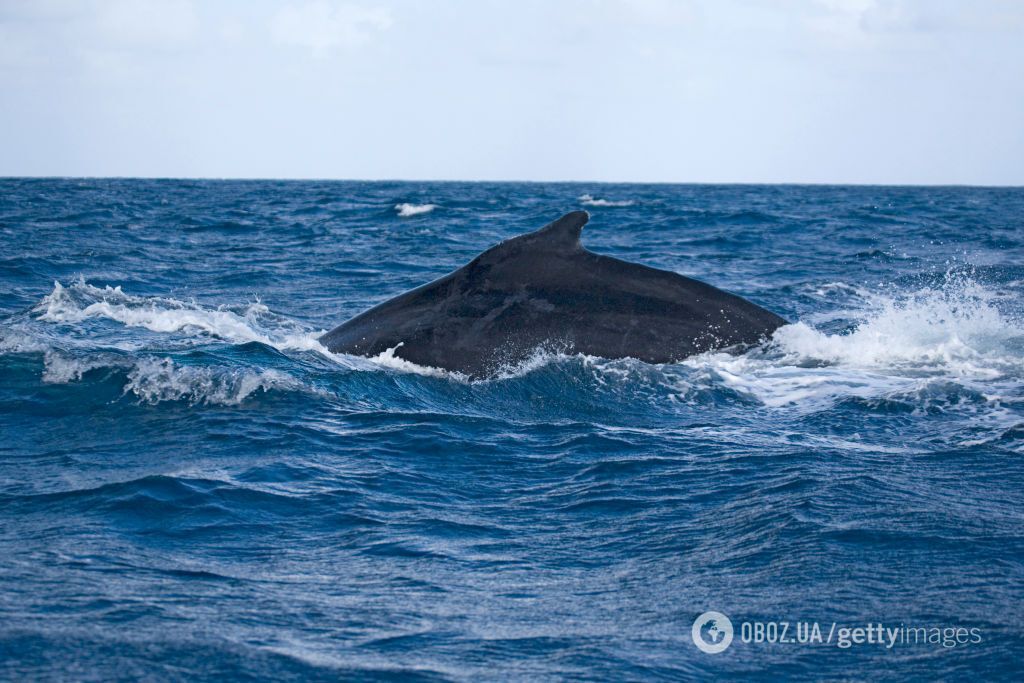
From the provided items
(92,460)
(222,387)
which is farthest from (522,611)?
(222,387)

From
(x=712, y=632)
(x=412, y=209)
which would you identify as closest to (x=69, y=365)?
(x=712, y=632)

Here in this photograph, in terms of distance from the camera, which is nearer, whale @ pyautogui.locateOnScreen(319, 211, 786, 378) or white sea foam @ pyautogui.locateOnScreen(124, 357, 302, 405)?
white sea foam @ pyautogui.locateOnScreen(124, 357, 302, 405)

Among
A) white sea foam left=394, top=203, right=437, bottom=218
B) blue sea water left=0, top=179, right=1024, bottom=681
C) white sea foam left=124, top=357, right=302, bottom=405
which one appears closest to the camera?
blue sea water left=0, top=179, right=1024, bottom=681

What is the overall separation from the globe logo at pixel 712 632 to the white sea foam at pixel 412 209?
34412 mm

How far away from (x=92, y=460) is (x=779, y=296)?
42.5ft

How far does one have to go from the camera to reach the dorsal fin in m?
10.7

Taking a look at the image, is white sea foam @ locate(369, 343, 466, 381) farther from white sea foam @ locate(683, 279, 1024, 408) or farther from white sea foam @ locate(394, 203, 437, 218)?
white sea foam @ locate(394, 203, 437, 218)

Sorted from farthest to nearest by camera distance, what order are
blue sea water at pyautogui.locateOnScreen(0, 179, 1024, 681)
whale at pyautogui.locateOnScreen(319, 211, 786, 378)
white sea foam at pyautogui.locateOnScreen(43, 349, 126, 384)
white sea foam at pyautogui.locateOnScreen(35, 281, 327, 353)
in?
white sea foam at pyautogui.locateOnScreen(35, 281, 327, 353) → whale at pyautogui.locateOnScreen(319, 211, 786, 378) → white sea foam at pyautogui.locateOnScreen(43, 349, 126, 384) → blue sea water at pyautogui.locateOnScreen(0, 179, 1024, 681)

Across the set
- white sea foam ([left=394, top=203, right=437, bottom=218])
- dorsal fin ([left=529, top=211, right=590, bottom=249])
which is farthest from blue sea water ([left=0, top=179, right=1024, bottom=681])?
white sea foam ([left=394, top=203, right=437, bottom=218])

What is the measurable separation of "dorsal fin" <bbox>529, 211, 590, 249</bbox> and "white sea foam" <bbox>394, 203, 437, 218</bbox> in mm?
28292

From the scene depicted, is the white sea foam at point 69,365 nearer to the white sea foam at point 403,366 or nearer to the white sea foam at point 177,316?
the white sea foam at point 177,316

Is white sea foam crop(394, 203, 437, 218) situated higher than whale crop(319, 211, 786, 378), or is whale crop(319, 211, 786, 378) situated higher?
white sea foam crop(394, 203, 437, 218)

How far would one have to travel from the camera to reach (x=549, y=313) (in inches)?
426

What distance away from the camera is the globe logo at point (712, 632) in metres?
4.68
